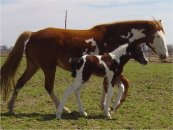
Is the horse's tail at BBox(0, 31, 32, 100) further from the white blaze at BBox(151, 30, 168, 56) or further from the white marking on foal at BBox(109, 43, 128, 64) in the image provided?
the white blaze at BBox(151, 30, 168, 56)

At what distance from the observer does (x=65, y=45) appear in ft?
27.5

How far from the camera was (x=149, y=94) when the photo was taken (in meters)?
11.7

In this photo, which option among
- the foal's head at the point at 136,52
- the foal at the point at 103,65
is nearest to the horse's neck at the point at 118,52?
the foal at the point at 103,65

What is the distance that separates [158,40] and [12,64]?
3.48 metres

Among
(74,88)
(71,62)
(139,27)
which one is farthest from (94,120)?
(139,27)

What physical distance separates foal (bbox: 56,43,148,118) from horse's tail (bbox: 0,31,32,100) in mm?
1444

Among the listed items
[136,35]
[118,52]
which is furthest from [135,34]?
[118,52]

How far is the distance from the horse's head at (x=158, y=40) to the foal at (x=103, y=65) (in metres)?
0.66

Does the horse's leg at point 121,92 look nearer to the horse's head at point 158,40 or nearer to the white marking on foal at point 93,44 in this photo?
the white marking on foal at point 93,44

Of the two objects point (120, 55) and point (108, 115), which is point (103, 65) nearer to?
point (120, 55)

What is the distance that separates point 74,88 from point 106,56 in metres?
0.96

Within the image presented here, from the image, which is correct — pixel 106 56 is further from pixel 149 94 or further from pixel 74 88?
pixel 149 94

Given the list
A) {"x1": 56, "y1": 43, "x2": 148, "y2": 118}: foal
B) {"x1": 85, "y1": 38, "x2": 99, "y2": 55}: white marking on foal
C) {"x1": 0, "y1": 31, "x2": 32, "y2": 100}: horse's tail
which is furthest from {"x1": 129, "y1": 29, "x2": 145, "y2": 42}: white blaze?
{"x1": 0, "y1": 31, "x2": 32, "y2": 100}: horse's tail

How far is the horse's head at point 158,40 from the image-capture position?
29.0 ft
